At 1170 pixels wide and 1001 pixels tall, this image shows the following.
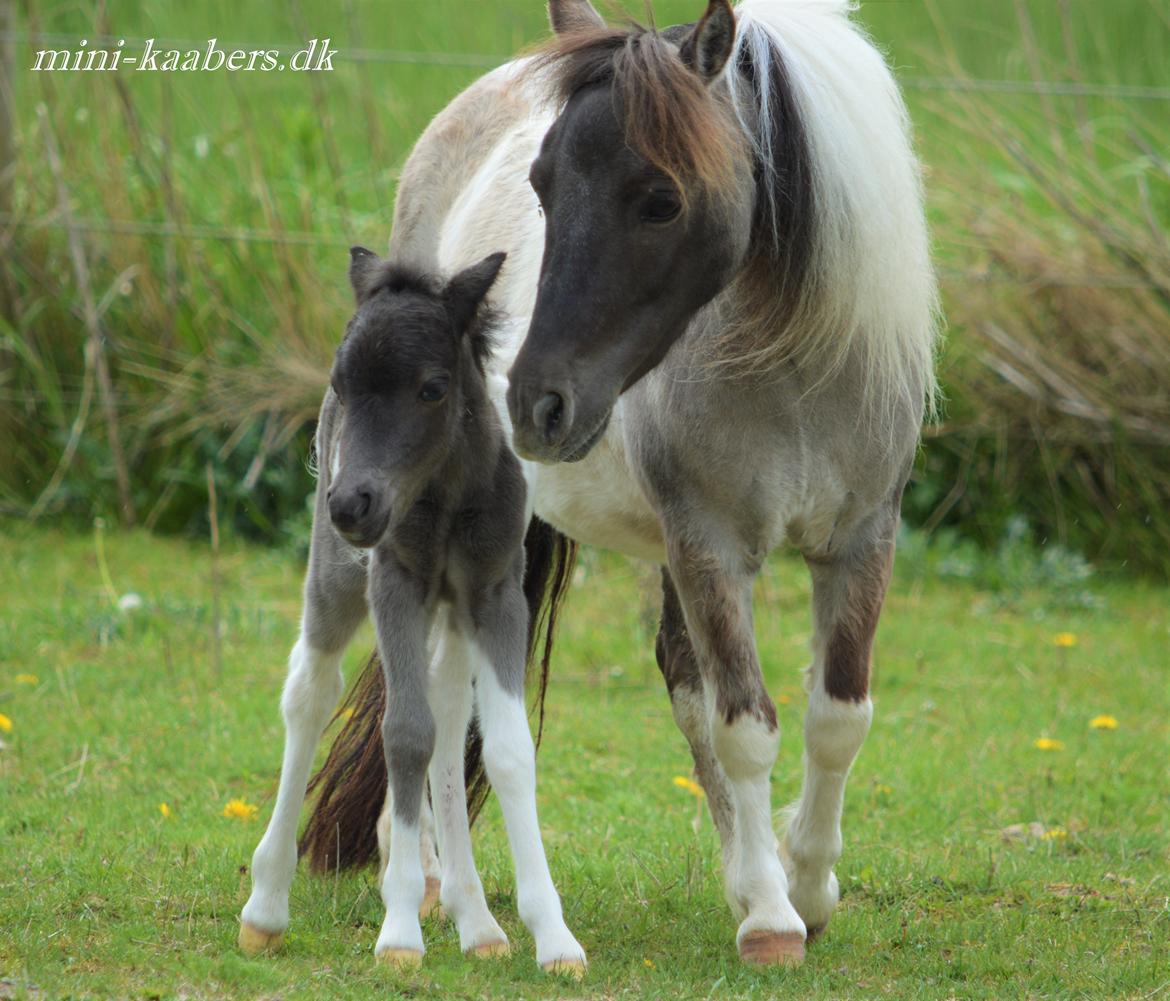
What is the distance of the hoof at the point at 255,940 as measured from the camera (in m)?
3.39

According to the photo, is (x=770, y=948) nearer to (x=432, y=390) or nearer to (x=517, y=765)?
(x=517, y=765)

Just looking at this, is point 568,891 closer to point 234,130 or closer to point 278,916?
point 278,916

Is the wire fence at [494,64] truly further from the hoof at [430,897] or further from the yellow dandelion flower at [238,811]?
the hoof at [430,897]

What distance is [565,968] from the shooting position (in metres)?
3.18

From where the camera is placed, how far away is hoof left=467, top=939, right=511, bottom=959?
132 inches

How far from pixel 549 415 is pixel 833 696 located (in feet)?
3.77

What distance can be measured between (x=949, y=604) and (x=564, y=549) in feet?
11.4

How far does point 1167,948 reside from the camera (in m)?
3.74

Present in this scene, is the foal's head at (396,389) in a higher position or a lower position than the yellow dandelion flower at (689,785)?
higher

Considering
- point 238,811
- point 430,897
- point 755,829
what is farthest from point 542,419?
→ point 238,811

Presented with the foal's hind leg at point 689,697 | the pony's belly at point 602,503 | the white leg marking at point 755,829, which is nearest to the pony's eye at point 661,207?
the pony's belly at point 602,503

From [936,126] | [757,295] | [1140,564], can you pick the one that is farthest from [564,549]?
[936,126]

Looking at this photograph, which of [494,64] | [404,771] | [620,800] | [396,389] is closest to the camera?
[396,389]

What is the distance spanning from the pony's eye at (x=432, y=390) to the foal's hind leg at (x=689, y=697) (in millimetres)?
1305
